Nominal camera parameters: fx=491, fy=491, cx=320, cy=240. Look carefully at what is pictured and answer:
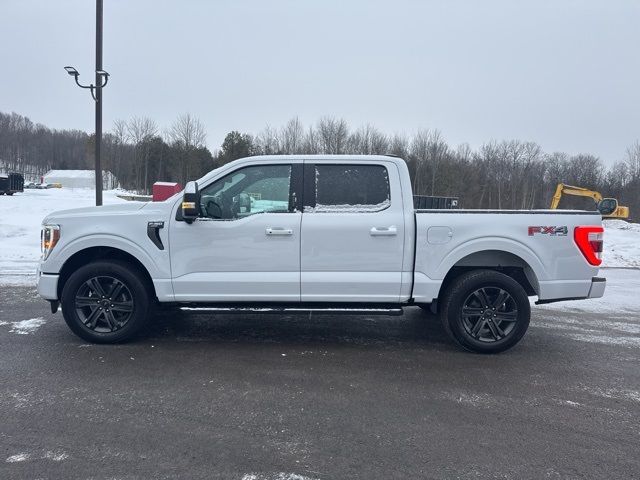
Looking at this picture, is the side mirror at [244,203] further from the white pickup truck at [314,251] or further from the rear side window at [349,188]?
the rear side window at [349,188]

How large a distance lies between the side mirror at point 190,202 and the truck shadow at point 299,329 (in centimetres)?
149

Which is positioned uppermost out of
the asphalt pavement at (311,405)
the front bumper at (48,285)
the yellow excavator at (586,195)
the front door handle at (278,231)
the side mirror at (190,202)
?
the yellow excavator at (586,195)

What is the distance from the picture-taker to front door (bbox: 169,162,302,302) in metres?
5.14

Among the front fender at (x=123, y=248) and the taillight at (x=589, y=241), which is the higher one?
the taillight at (x=589, y=241)

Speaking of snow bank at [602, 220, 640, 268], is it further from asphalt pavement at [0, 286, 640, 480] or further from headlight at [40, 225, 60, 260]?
headlight at [40, 225, 60, 260]

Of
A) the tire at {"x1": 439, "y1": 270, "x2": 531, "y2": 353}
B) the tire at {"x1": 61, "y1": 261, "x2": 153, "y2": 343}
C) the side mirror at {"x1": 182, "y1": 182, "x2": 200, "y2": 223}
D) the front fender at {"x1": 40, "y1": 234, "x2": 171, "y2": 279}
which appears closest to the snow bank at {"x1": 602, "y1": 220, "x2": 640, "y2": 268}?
the tire at {"x1": 439, "y1": 270, "x2": 531, "y2": 353}

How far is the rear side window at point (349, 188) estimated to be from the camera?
523 centimetres

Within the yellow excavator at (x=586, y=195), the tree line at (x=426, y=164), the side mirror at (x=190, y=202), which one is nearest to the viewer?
the side mirror at (x=190, y=202)

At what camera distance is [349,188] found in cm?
529

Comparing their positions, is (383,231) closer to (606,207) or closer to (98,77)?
(98,77)

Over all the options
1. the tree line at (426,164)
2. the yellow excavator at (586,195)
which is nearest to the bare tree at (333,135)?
the tree line at (426,164)

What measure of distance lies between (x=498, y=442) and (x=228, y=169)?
11.9ft

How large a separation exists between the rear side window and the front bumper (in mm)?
2808

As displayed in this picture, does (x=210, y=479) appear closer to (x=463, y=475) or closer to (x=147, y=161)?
(x=463, y=475)
